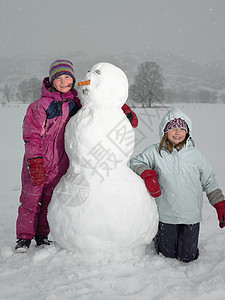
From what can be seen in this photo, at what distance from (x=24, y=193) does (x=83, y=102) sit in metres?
0.94

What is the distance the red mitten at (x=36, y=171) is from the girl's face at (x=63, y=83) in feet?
1.90

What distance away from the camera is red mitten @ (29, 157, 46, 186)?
7.47 ft

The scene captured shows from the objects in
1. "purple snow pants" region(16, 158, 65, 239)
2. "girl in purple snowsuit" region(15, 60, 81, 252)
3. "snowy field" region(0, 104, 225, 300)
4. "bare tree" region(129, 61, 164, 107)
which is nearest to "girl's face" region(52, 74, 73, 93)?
"girl in purple snowsuit" region(15, 60, 81, 252)

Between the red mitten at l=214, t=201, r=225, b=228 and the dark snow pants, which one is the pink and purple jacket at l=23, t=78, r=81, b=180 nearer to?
the dark snow pants

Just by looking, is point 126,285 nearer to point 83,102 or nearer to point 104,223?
point 104,223

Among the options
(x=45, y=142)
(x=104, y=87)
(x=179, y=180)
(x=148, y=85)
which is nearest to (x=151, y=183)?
(x=179, y=180)

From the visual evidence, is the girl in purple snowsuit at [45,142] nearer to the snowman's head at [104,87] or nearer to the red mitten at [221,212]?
the snowman's head at [104,87]

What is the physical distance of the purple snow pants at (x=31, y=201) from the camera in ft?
8.16

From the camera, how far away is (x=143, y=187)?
7.33ft

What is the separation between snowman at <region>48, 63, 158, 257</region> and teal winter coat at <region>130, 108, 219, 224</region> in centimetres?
40

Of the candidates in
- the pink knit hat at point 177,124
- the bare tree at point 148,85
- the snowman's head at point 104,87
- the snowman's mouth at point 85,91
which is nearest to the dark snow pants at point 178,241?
the pink knit hat at point 177,124

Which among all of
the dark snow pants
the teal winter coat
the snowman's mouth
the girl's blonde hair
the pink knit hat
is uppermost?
the snowman's mouth

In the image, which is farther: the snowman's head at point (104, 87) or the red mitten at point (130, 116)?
the red mitten at point (130, 116)

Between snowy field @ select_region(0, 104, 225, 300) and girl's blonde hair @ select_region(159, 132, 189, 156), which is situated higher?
girl's blonde hair @ select_region(159, 132, 189, 156)
